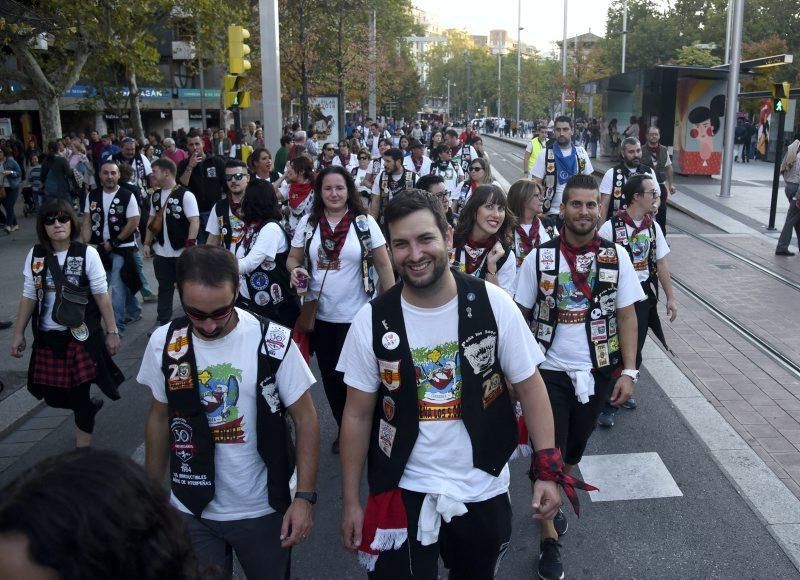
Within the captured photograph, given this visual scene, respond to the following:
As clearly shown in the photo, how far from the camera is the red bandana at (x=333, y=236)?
521 cm

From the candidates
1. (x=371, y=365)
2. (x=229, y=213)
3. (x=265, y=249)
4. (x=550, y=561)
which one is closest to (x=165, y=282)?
(x=229, y=213)

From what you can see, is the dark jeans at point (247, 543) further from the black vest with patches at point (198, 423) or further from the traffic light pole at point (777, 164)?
the traffic light pole at point (777, 164)

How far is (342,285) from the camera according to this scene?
516cm

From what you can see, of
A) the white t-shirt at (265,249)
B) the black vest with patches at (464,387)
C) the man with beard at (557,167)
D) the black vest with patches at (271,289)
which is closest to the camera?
the black vest with patches at (464,387)

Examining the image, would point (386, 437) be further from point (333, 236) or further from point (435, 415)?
point (333, 236)

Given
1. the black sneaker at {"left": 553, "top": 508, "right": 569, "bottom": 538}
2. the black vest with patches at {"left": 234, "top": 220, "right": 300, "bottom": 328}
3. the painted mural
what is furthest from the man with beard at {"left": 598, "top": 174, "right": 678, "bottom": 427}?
the painted mural

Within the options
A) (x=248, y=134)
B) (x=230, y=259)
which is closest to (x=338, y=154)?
(x=248, y=134)

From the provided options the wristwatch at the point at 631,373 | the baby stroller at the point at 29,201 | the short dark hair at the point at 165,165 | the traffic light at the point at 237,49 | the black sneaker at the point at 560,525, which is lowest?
the black sneaker at the point at 560,525

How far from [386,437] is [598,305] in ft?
5.61

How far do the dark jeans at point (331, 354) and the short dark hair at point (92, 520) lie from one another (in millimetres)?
3726

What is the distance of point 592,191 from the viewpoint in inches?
164

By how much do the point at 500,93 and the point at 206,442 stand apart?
2936 inches

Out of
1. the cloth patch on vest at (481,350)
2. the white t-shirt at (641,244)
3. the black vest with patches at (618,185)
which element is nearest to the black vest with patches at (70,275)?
the cloth patch on vest at (481,350)

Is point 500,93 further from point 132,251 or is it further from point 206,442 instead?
point 206,442
